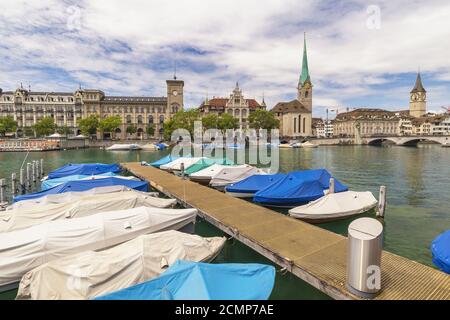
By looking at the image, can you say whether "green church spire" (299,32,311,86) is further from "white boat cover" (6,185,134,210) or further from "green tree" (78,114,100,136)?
"white boat cover" (6,185,134,210)

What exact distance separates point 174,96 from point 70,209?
411 ft

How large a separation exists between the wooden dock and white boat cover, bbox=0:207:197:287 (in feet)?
11.7

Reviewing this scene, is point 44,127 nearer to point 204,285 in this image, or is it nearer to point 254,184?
point 254,184

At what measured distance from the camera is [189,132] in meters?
108

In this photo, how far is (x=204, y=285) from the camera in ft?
20.9

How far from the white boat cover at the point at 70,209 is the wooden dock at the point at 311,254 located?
4342 mm

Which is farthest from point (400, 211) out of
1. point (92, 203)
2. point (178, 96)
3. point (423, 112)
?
point (423, 112)

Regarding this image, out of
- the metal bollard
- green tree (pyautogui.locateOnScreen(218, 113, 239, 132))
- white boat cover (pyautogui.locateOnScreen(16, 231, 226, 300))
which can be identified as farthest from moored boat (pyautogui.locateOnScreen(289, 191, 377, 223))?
green tree (pyautogui.locateOnScreen(218, 113, 239, 132))

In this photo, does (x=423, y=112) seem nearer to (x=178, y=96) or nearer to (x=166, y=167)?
(x=178, y=96)

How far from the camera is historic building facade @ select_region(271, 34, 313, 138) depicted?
522 feet

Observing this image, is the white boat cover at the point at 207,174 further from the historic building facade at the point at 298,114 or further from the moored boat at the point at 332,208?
the historic building facade at the point at 298,114

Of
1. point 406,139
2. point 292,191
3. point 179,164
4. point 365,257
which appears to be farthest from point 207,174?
point 406,139

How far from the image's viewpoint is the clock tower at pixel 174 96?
133 m

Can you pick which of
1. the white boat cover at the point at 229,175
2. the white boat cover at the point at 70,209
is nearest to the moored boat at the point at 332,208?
the white boat cover at the point at 70,209
